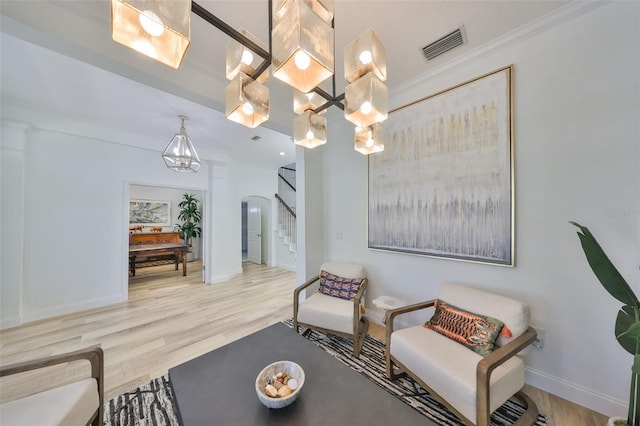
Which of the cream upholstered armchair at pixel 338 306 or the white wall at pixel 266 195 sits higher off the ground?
the white wall at pixel 266 195

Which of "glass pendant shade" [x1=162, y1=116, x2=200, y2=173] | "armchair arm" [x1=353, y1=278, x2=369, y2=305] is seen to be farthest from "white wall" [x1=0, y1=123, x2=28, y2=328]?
"armchair arm" [x1=353, y1=278, x2=369, y2=305]

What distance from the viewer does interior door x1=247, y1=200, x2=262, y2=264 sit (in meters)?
7.04

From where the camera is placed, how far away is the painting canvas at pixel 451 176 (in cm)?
196

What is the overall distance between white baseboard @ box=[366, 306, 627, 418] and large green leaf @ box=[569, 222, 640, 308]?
38.6 inches

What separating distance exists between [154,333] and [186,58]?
10.3 ft

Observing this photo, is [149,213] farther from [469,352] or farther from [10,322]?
[469,352]

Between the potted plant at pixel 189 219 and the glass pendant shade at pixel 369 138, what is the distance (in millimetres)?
7061

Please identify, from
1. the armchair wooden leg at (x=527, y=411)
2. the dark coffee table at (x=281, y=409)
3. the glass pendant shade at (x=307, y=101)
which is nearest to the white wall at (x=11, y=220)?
the dark coffee table at (x=281, y=409)

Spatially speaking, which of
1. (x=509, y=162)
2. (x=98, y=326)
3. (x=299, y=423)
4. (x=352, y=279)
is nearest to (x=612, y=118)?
(x=509, y=162)

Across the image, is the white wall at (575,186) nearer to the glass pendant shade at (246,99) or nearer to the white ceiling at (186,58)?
the white ceiling at (186,58)

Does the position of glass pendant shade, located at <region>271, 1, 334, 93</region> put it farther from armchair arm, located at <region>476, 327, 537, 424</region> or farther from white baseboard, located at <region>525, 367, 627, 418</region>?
white baseboard, located at <region>525, 367, 627, 418</region>

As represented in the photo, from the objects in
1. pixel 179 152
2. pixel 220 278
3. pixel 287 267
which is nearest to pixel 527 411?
pixel 179 152

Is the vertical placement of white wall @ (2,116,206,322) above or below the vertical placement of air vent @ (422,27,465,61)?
below

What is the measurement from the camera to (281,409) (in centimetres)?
109
